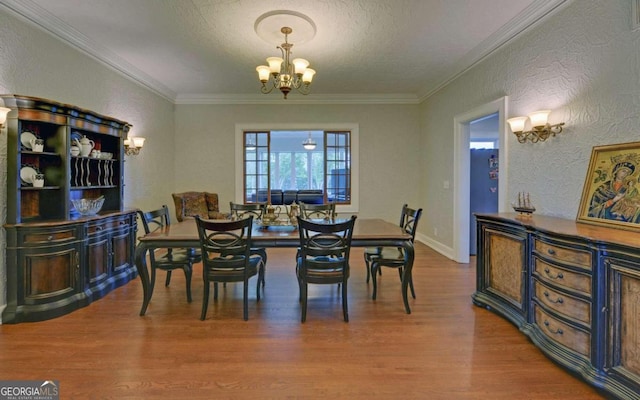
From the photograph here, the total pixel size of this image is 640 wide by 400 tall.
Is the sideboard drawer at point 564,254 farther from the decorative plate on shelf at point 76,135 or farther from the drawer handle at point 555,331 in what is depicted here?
the decorative plate on shelf at point 76,135

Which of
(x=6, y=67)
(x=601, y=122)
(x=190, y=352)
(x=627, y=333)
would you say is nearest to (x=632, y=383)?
(x=627, y=333)

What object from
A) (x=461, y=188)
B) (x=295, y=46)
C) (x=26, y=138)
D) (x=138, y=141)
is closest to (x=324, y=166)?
(x=461, y=188)

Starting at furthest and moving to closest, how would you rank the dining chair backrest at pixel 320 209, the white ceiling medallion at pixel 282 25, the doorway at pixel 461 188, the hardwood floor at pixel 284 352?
1. the doorway at pixel 461 188
2. the dining chair backrest at pixel 320 209
3. the white ceiling medallion at pixel 282 25
4. the hardwood floor at pixel 284 352

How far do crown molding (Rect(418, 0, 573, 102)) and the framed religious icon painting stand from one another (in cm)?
140

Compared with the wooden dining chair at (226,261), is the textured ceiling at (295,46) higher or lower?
higher

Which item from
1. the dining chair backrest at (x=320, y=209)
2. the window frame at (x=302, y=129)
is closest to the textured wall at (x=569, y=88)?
the dining chair backrest at (x=320, y=209)

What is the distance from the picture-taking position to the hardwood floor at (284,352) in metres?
1.84

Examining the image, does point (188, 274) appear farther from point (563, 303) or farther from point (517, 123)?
point (517, 123)

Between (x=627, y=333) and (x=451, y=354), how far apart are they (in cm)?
98

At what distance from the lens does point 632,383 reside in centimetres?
165

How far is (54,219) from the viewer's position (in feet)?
9.64

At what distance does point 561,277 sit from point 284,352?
6.43ft

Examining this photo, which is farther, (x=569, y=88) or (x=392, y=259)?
(x=392, y=259)

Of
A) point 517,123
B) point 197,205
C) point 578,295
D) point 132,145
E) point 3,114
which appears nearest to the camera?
point 578,295
